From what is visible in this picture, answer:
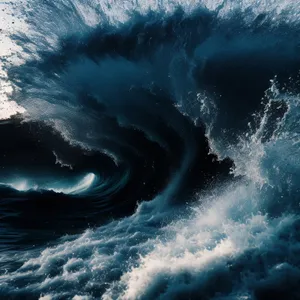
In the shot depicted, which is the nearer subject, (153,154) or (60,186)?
(153,154)

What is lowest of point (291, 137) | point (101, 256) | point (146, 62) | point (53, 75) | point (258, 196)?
point (101, 256)

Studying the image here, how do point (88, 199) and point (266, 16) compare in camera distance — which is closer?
point (266, 16)

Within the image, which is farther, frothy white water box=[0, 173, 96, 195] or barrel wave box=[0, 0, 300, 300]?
frothy white water box=[0, 173, 96, 195]

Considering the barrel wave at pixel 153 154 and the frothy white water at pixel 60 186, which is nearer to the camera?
the barrel wave at pixel 153 154

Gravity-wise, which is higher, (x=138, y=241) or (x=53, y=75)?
(x=53, y=75)

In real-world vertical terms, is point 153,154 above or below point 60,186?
below

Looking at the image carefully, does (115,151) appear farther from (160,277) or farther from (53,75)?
(160,277)

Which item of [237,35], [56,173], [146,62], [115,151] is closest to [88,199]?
[115,151]

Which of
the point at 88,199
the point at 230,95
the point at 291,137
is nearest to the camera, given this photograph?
the point at 291,137
